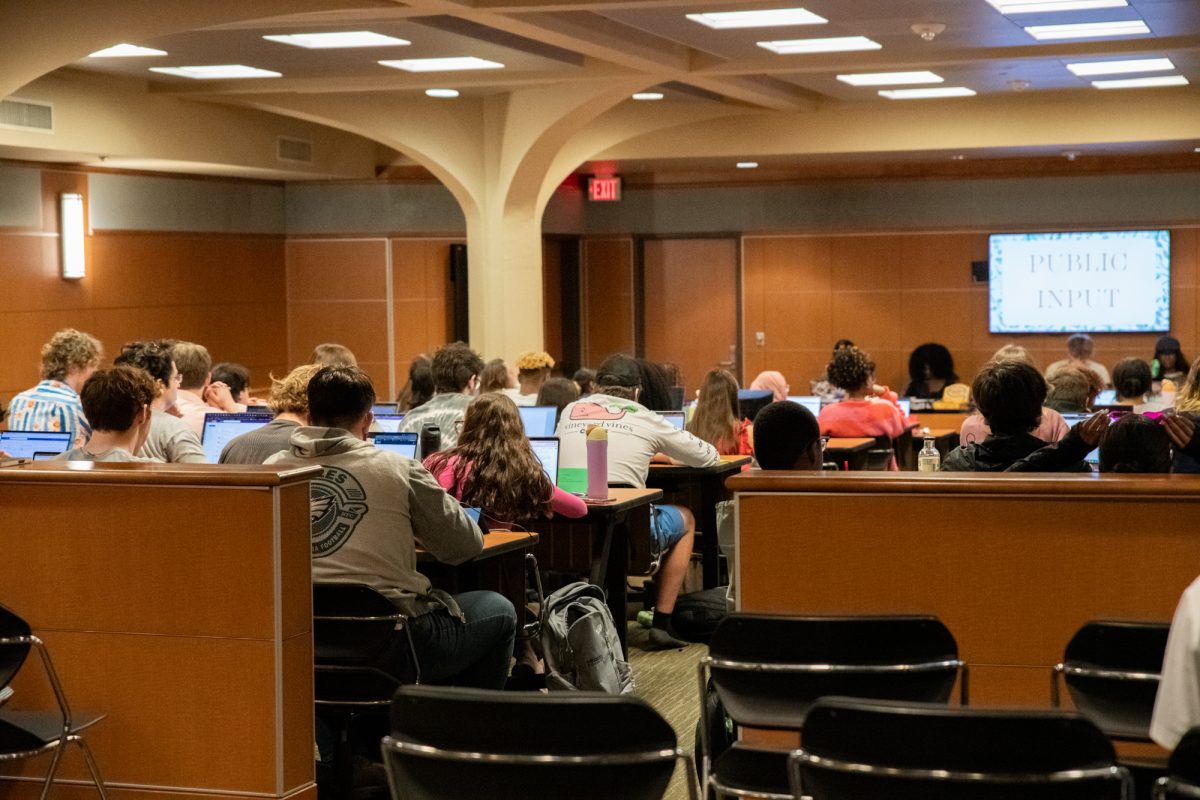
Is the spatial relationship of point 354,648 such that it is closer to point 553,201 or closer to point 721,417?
point 721,417

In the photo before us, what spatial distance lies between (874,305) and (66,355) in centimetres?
982

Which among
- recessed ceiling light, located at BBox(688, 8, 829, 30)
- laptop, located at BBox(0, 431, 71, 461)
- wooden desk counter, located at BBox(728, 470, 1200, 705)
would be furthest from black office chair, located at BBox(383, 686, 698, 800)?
recessed ceiling light, located at BBox(688, 8, 829, 30)

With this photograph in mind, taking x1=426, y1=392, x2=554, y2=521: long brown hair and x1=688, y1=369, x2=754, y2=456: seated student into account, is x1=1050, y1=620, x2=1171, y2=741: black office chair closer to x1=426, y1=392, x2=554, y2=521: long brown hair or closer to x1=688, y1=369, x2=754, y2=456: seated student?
x1=426, y1=392, x2=554, y2=521: long brown hair

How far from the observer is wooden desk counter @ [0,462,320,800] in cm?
415

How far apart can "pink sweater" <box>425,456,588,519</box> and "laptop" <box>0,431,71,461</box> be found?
1899mm

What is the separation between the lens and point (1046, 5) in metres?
8.42

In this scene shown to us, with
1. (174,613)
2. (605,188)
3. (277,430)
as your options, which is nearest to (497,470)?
(277,430)

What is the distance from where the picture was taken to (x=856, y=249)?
15.8 metres

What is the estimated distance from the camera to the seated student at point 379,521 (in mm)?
4430

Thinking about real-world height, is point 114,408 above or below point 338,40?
below

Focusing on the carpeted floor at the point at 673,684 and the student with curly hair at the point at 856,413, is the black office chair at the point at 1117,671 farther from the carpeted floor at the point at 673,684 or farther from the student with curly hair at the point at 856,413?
the student with curly hair at the point at 856,413

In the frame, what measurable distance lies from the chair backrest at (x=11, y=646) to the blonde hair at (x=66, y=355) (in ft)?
12.7

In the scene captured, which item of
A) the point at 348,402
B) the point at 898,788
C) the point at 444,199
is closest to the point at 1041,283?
the point at 444,199

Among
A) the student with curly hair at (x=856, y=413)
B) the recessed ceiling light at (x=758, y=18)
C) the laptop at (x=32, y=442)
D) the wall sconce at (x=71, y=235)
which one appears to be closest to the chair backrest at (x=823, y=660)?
the laptop at (x=32, y=442)
